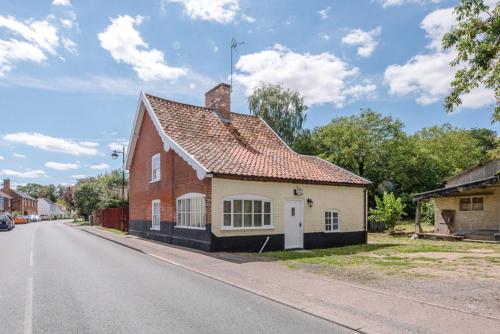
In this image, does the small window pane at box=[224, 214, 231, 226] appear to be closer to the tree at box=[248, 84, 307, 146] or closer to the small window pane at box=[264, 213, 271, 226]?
the small window pane at box=[264, 213, 271, 226]

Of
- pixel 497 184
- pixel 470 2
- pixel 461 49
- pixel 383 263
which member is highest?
pixel 470 2

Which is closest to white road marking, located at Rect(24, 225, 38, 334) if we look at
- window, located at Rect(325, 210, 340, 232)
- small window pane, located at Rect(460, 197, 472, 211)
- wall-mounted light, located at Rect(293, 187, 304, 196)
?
wall-mounted light, located at Rect(293, 187, 304, 196)

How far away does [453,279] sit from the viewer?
9453 mm

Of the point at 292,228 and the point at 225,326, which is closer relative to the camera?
the point at 225,326

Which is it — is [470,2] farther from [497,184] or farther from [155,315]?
[497,184]

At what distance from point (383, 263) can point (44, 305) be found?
376 inches

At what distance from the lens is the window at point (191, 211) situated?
50.2ft

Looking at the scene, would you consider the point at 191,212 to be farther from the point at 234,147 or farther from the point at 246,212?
the point at 234,147

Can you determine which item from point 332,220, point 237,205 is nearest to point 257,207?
point 237,205

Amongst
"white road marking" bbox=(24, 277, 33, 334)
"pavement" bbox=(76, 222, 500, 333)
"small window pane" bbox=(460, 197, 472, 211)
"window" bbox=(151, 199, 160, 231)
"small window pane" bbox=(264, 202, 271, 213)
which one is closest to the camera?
"white road marking" bbox=(24, 277, 33, 334)

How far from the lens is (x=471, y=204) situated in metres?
22.8

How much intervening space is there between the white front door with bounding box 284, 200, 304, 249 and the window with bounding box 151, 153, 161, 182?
749 cm

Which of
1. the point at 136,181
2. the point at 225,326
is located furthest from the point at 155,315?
the point at 136,181

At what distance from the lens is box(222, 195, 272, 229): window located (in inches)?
577
